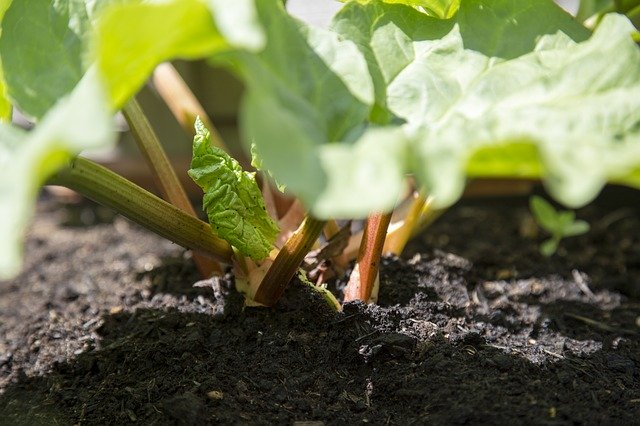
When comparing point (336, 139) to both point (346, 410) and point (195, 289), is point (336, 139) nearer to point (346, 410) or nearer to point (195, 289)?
point (346, 410)

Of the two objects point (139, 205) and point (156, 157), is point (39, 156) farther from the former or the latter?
point (156, 157)

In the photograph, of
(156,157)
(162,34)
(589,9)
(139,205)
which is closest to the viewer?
(162,34)

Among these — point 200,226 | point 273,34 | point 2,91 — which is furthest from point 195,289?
point 273,34

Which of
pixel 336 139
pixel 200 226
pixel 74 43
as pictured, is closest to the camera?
pixel 336 139

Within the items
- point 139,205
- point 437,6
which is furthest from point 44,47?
point 437,6

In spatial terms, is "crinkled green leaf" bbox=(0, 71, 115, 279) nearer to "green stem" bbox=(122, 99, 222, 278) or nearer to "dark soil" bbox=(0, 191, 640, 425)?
"dark soil" bbox=(0, 191, 640, 425)

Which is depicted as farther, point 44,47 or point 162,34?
point 44,47
